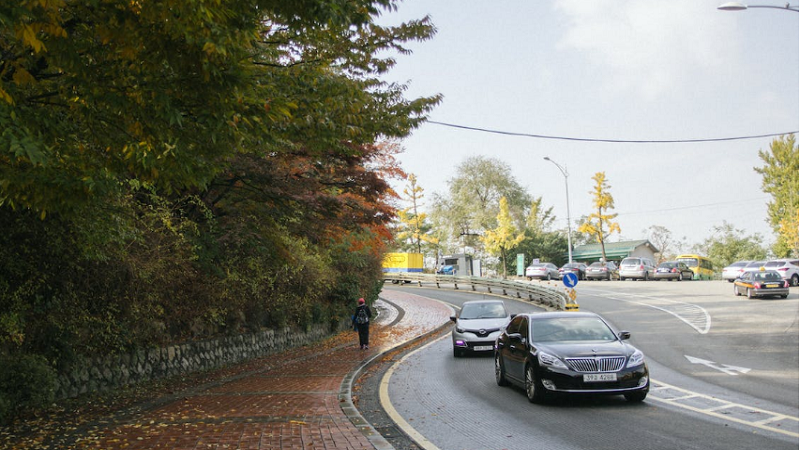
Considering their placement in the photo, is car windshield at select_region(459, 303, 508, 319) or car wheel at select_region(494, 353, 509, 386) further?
car windshield at select_region(459, 303, 508, 319)

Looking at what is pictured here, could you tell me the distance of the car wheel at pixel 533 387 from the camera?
9.47m

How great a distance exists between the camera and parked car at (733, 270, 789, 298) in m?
29.0

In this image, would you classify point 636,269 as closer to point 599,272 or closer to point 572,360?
point 599,272

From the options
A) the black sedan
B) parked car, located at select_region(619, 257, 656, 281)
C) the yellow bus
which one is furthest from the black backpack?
the yellow bus

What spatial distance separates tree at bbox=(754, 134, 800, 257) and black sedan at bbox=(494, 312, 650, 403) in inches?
2535

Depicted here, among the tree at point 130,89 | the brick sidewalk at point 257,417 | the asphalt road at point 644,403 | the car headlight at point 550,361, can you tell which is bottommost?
the asphalt road at point 644,403

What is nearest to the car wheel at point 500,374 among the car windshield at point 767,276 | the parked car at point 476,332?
the parked car at point 476,332

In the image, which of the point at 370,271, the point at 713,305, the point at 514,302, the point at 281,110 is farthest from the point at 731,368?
the point at 514,302

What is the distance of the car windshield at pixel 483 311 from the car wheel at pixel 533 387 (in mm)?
8069

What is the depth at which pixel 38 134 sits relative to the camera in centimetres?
590

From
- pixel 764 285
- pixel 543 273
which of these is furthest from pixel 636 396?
pixel 543 273

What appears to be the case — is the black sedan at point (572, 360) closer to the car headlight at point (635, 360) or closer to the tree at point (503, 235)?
the car headlight at point (635, 360)

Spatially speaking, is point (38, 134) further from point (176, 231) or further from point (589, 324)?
point (589, 324)

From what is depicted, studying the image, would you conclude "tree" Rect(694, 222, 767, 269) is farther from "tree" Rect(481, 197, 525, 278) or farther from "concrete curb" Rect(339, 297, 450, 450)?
"concrete curb" Rect(339, 297, 450, 450)
